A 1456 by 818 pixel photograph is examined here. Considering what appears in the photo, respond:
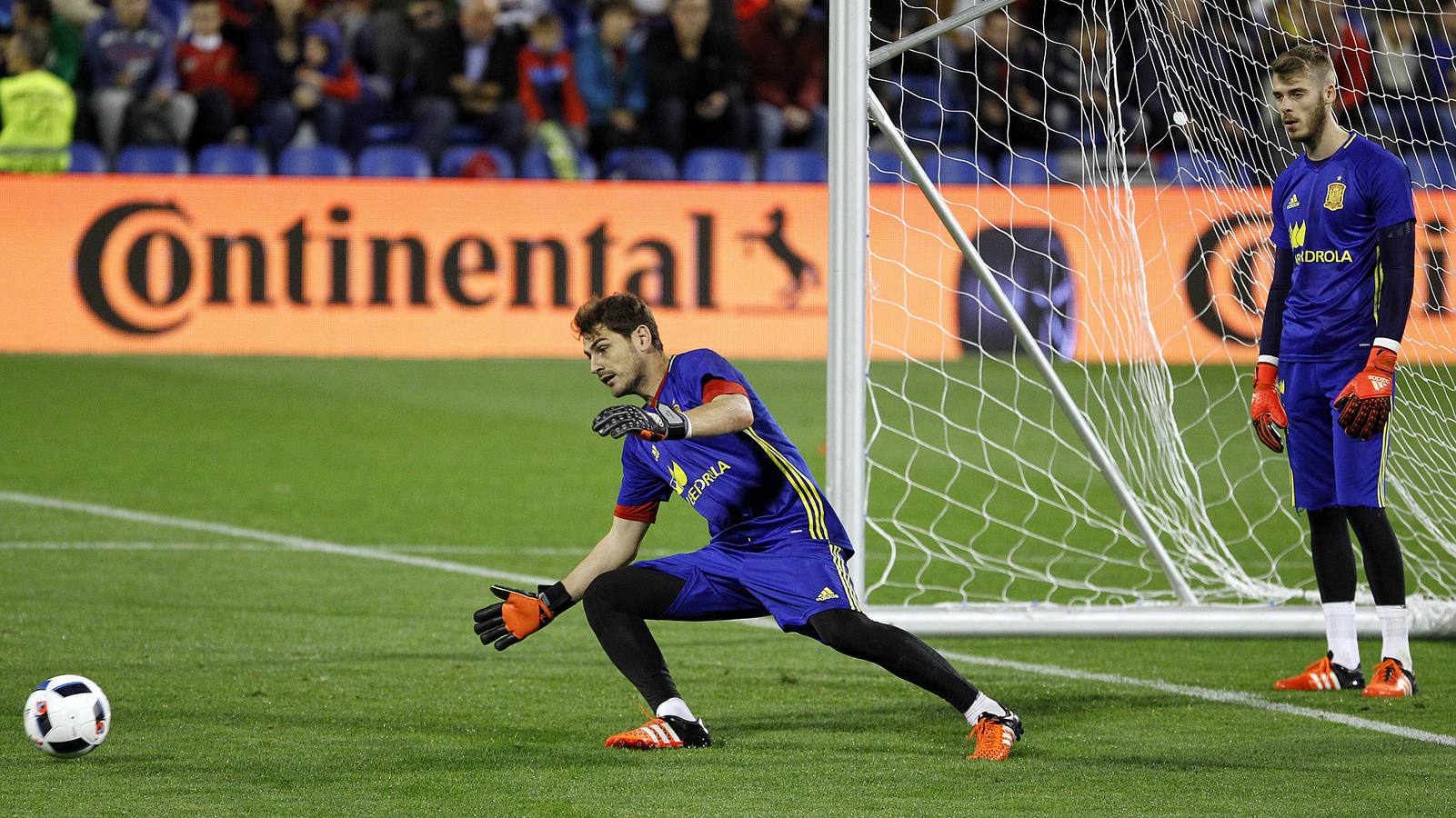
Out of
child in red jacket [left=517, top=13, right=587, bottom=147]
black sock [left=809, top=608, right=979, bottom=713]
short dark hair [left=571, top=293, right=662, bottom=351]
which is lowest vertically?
black sock [left=809, top=608, right=979, bottom=713]

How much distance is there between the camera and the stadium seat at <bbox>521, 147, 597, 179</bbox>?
1594 centimetres

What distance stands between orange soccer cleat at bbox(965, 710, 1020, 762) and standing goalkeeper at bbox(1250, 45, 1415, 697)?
54.8 inches

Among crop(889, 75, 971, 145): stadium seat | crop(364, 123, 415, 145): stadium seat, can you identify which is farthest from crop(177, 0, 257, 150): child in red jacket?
crop(889, 75, 971, 145): stadium seat

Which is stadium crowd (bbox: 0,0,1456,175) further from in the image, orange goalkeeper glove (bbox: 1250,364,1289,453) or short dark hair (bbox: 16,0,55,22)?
orange goalkeeper glove (bbox: 1250,364,1289,453)

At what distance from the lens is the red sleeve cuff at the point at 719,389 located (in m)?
4.73

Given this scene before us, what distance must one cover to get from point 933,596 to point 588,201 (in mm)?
7509

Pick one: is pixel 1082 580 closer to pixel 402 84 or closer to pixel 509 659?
pixel 509 659

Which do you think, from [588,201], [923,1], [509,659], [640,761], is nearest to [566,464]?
[588,201]

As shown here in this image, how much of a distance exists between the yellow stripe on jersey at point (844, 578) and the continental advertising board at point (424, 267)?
8442 mm

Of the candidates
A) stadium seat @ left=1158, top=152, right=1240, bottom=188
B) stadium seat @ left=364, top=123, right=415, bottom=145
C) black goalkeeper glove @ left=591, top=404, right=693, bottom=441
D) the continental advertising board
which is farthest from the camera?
stadium seat @ left=364, top=123, right=415, bottom=145

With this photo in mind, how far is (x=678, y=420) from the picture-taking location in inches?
175

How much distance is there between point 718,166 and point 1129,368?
857 cm

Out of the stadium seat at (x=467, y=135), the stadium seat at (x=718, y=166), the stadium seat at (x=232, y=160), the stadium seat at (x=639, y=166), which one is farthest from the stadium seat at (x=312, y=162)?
the stadium seat at (x=718, y=166)

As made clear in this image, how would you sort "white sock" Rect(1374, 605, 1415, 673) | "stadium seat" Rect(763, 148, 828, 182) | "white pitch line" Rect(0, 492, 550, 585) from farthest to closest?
1. "stadium seat" Rect(763, 148, 828, 182)
2. "white pitch line" Rect(0, 492, 550, 585)
3. "white sock" Rect(1374, 605, 1415, 673)
